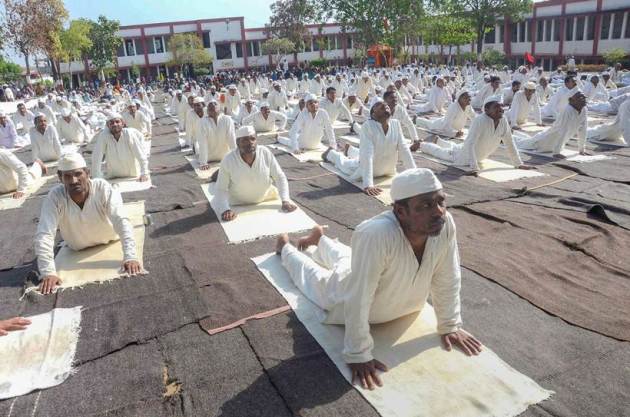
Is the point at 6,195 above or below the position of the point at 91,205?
below

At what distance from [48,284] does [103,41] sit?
3475cm

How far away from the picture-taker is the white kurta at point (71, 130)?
1024 cm

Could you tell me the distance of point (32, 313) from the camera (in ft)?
10.1

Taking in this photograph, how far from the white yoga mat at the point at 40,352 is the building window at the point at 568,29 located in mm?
29662

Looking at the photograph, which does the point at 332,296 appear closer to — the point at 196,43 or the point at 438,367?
the point at 438,367

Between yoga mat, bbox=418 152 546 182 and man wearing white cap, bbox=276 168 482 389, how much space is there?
3.68m

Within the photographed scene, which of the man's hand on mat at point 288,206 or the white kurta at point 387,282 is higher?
the white kurta at point 387,282

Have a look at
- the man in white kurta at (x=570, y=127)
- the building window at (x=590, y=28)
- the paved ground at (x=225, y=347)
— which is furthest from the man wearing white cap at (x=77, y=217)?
the building window at (x=590, y=28)

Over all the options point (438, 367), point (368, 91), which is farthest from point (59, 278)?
point (368, 91)

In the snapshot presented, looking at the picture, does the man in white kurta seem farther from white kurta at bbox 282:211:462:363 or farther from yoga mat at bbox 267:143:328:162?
white kurta at bbox 282:211:462:363

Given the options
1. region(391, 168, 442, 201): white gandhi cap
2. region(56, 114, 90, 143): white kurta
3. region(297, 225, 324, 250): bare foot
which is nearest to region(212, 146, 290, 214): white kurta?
region(297, 225, 324, 250): bare foot

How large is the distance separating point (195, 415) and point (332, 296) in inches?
37.3

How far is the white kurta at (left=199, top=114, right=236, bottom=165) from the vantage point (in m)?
6.85

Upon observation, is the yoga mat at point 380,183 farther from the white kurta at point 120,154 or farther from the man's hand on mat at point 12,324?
the man's hand on mat at point 12,324
